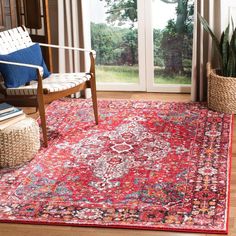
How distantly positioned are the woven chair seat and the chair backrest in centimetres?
36

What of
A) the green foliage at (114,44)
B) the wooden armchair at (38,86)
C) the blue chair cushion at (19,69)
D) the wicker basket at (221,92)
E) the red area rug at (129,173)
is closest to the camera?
the red area rug at (129,173)

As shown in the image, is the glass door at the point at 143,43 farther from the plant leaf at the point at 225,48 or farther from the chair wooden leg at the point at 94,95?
the chair wooden leg at the point at 94,95

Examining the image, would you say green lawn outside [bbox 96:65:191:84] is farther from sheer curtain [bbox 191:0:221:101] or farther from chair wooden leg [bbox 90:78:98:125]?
chair wooden leg [bbox 90:78:98:125]

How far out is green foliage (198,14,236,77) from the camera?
15.2ft

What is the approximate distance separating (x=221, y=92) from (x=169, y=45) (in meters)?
0.89

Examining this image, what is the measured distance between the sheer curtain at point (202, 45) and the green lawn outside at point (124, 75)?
1.14 feet

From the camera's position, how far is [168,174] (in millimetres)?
3543

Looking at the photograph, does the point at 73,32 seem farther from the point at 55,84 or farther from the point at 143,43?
the point at 55,84

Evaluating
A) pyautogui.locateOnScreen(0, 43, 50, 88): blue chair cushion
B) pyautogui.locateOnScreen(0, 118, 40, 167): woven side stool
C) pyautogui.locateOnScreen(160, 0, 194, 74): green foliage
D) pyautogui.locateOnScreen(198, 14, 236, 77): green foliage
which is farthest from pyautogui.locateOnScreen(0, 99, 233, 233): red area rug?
pyautogui.locateOnScreen(160, 0, 194, 74): green foliage

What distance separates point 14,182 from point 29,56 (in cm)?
122

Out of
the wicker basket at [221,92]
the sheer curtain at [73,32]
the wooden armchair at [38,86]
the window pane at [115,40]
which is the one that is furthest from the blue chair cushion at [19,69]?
the wicker basket at [221,92]

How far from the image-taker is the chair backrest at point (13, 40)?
440cm

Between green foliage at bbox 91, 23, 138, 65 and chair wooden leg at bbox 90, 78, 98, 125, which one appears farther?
green foliage at bbox 91, 23, 138, 65

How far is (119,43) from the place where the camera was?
541 centimetres
